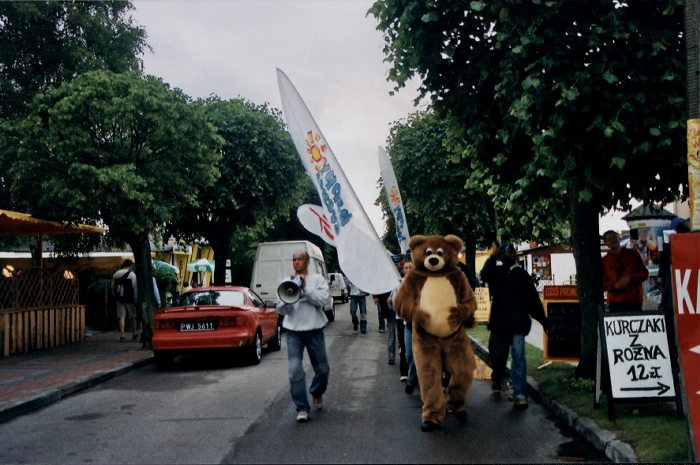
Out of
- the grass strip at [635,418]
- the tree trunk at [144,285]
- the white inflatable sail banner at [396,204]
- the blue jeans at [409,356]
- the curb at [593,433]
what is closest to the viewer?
the grass strip at [635,418]

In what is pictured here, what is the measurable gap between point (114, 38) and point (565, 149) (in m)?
20.8

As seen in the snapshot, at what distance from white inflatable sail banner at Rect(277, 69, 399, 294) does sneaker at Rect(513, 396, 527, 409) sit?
211cm

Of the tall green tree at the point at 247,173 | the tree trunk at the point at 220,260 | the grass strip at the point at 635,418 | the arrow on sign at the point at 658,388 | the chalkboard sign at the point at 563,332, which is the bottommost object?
the grass strip at the point at 635,418

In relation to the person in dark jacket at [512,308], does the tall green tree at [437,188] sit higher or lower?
higher

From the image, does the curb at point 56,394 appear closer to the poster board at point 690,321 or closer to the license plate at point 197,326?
the license plate at point 197,326

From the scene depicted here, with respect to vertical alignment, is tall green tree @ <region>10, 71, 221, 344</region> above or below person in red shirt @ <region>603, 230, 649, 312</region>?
above

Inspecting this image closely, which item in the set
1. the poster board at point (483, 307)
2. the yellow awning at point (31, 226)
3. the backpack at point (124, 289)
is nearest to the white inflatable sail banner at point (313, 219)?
the yellow awning at point (31, 226)

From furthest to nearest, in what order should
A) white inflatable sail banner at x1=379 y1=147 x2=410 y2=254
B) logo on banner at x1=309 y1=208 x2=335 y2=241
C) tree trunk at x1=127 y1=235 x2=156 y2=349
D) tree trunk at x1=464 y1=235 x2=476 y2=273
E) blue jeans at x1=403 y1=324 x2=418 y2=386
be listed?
tree trunk at x1=464 y1=235 x2=476 y2=273
tree trunk at x1=127 y1=235 x2=156 y2=349
white inflatable sail banner at x1=379 y1=147 x2=410 y2=254
logo on banner at x1=309 y1=208 x2=335 y2=241
blue jeans at x1=403 y1=324 x2=418 y2=386

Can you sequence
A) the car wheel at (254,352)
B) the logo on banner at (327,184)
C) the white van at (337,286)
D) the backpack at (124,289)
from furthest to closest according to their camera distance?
1. the white van at (337,286)
2. the backpack at (124,289)
3. the car wheel at (254,352)
4. the logo on banner at (327,184)

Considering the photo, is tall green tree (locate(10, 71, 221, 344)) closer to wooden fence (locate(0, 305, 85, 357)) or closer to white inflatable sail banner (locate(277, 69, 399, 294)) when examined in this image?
wooden fence (locate(0, 305, 85, 357))

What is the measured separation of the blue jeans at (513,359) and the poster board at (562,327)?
5.31 ft

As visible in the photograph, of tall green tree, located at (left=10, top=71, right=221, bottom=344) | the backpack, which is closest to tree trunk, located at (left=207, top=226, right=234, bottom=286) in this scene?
the backpack

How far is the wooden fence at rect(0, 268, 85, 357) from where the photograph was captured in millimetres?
15148

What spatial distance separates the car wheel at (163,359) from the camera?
12.9 m
